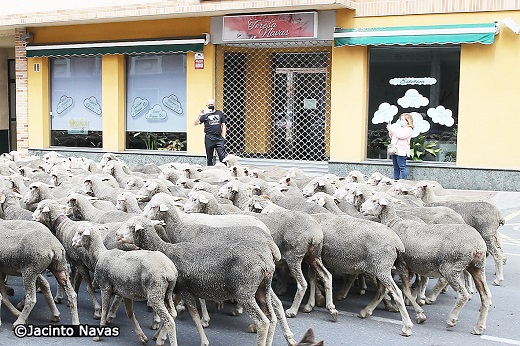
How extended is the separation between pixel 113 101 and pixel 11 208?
1217cm

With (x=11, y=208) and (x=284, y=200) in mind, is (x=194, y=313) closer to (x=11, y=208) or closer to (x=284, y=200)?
(x=284, y=200)

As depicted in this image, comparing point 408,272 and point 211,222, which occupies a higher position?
point 211,222

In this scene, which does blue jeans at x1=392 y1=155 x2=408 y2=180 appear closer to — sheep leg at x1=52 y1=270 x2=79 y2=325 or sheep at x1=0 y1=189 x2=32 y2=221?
sheep at x1=0 y1=189 x2=32 y2=221

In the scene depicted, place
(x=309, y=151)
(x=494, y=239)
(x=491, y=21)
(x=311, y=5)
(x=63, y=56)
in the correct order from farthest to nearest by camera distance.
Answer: (x=63, y=56) < (x=309, y=151) < (x=311, y=5) < (x=491, y=21) < (x=494, y=239)

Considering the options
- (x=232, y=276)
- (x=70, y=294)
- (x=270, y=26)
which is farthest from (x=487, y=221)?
(x=270, y=26)

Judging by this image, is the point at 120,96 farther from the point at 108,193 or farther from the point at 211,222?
the point at 211,222

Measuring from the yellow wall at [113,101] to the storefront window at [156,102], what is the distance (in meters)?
0.19

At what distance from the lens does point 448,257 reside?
22.1 feet

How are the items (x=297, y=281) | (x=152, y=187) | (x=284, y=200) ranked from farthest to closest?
1. (x=152, y=187)
2. (x=284, y=200)
3. (x=297, y=281)

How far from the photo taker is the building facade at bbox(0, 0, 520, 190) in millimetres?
15664

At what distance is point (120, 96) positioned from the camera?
1984cm

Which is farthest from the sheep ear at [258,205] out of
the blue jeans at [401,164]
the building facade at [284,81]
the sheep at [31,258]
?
the building facade at [284,81]

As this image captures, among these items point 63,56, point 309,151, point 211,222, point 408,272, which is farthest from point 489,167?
point 63,56

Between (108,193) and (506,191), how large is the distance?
9617mm
